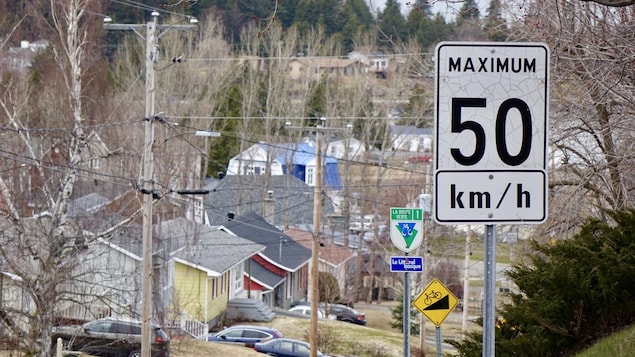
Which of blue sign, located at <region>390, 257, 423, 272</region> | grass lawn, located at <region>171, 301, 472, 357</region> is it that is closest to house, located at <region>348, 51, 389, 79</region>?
grass lawn, located at <region>171, 301, 472, 357</region>

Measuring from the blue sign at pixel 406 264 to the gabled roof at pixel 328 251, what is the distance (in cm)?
3501

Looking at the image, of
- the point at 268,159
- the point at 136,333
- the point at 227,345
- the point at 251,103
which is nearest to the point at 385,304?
the point at 268,159

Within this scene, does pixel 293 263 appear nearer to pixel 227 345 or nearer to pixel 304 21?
pixel 227 345

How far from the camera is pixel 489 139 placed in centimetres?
432

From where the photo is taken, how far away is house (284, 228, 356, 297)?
49.7 meters

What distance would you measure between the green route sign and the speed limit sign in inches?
351

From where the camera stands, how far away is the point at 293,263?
4831cm

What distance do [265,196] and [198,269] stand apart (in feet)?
67.5

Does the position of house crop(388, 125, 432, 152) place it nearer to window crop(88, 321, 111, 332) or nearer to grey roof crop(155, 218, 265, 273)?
grey roof crop(155, 218, 265, 273)

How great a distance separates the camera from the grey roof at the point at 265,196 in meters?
58.0

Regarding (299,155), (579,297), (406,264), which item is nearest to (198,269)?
(406,264)

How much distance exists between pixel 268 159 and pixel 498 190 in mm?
55351

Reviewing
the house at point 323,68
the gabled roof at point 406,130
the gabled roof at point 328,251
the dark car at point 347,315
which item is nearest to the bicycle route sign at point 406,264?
the dark car at point 347,315

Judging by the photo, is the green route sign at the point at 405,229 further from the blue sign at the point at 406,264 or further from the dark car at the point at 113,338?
the dark car at the point at 113,338
